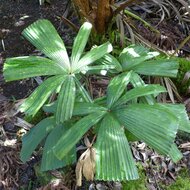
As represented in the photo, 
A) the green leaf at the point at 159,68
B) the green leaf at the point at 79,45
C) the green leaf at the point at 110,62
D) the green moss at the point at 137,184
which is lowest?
the green moss at the point at 137,184

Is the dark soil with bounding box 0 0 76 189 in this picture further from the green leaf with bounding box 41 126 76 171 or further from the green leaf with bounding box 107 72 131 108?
the green leaf with bounding box 107 72 131 108

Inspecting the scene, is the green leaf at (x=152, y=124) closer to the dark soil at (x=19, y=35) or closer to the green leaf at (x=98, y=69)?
the green leaf at (x=98, y=69)

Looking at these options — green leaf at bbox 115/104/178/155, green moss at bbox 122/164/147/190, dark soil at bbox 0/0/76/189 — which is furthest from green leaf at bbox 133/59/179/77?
dark soil at bbox 0/0/76/189

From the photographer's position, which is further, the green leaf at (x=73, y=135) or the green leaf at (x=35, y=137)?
the green leaf at (x=35, y=137)

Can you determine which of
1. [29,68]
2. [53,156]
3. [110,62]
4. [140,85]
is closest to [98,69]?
[110,62]

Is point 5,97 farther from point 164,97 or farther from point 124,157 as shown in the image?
point 124,157

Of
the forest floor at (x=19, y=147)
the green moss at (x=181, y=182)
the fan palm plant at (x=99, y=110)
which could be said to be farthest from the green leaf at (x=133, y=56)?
the green moss at (x=181, y=182)

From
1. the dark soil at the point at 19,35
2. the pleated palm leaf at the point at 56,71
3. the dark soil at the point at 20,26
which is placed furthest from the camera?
the dark soil at the point at 20,26

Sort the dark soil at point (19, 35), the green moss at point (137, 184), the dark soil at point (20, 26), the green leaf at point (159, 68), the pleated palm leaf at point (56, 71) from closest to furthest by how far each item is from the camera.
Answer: the pleated palm leaf at point (56, 71)
the green leaf at point (159, 68)
the green moss at point (137, 184)
the dark soil at point (19, 35)
the dark soil at point (20, 26)
